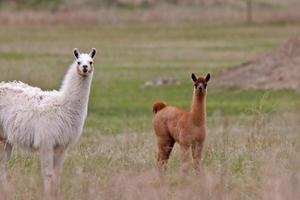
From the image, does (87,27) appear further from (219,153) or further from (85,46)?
(219,153)

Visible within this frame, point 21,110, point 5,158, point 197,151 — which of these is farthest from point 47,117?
point 197,151

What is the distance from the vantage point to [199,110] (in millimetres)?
12578

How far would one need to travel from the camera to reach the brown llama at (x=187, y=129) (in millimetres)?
12461

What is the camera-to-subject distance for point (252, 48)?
48250mm

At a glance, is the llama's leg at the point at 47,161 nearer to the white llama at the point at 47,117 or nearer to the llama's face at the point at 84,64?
the white llama at the point at 47,117

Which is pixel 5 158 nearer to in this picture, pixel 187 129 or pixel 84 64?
pixel 84 64

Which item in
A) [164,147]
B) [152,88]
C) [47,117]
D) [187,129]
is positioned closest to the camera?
[47,117]

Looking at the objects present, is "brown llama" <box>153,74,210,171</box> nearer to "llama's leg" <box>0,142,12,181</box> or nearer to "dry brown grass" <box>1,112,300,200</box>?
"dry brown grass" <box>1,112,300,200</box>

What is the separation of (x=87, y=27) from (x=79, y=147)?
50.3 meters

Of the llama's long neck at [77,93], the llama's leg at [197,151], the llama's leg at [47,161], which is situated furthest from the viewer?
the llama's leg at [197,151]

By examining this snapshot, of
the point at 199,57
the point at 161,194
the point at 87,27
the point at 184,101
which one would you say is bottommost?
the point at 161,194

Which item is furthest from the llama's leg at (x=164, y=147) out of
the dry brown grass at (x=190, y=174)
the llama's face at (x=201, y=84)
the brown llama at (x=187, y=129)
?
the llama's face at (x=201, y=84)

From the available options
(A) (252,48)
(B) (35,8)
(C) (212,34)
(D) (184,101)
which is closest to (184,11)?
(B) (35,8)

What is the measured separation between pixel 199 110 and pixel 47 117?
191 centimetres
